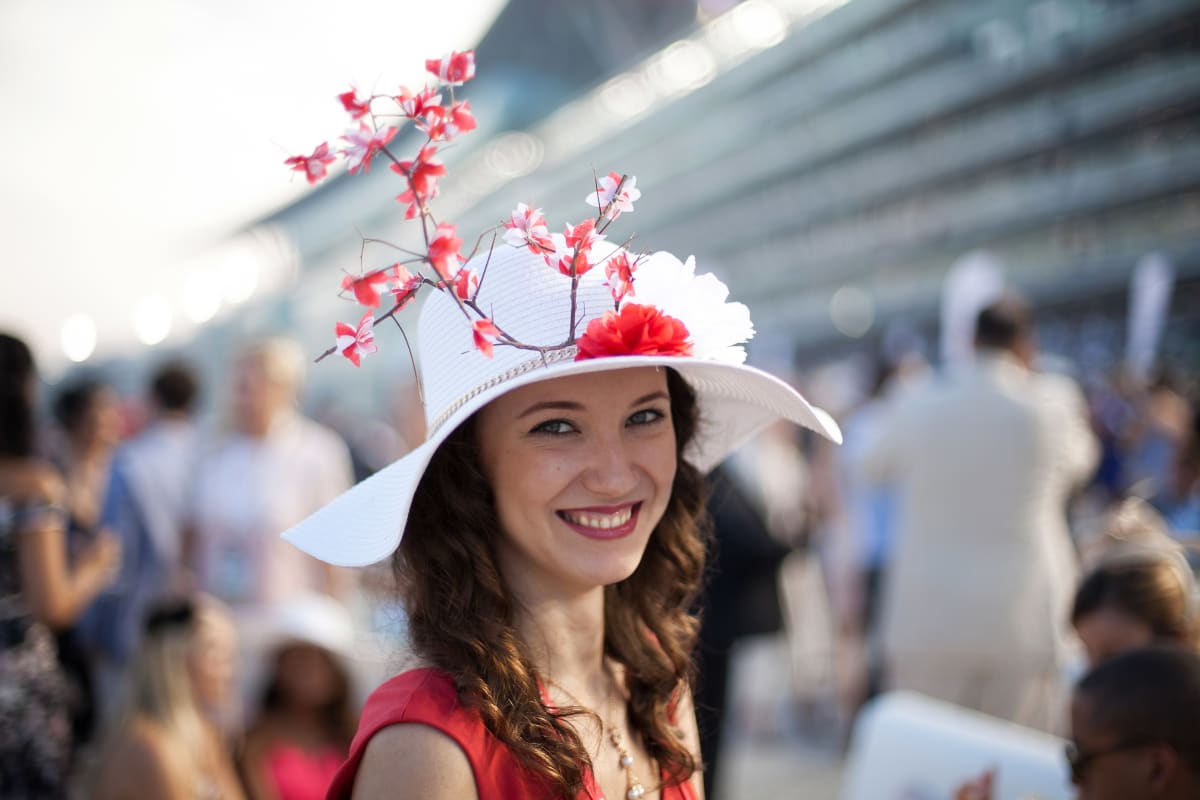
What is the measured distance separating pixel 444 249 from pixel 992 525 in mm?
2876

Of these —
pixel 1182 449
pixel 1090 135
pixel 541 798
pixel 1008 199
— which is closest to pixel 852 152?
pixel 1008 199

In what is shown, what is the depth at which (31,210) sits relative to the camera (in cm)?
390

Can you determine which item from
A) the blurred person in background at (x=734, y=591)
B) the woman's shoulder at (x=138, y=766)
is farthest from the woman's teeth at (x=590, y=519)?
the woman's shoulder at (x=138, y=766)

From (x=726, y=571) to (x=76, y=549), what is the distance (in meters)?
2.75

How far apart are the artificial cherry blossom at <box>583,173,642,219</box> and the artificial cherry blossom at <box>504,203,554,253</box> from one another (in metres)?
0.09

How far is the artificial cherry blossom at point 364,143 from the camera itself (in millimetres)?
1243

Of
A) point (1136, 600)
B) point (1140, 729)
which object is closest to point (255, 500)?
point (1136, 600)

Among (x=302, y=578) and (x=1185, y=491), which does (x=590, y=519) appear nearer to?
(x=1185, y=491)

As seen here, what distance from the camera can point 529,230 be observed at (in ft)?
4.39

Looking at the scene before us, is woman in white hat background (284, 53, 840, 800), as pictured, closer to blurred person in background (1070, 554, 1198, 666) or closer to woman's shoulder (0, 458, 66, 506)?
blurred person in background (1070, 554, 1198, 666)

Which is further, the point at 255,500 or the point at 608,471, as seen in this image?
the point at 255,500

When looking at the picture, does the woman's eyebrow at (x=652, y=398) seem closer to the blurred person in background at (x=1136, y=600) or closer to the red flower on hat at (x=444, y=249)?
the red flower on hat at (x=444, y=249)

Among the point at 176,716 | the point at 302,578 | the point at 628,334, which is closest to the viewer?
the point at 628,334

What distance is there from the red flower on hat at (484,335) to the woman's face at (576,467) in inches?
5.8
